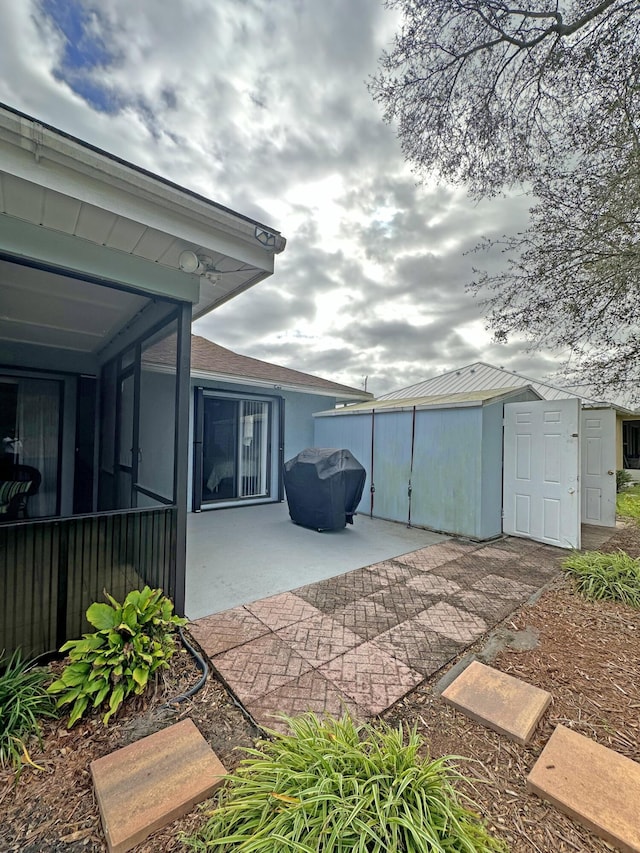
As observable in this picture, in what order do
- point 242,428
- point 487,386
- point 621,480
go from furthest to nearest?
1. point 487,386
2. point 621,480
3. point 242,428

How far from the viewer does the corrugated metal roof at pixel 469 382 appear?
1288 centimetres

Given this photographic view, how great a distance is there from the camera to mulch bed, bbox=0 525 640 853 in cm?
136

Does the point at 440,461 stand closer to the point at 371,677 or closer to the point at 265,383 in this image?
the point at 265,383

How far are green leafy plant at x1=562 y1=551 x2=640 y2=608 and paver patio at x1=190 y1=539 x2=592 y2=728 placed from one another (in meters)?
0.31

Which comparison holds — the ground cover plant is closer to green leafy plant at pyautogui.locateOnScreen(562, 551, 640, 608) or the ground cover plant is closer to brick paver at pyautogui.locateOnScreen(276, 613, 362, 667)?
green leafy plant at pyautogui.locateOnScreen(562, 551, 640, 608)

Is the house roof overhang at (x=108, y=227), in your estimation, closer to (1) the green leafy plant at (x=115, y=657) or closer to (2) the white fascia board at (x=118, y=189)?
(2) the white fascia board at (x=118, y=189)

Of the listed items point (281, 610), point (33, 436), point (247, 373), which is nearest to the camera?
point (281, 610)

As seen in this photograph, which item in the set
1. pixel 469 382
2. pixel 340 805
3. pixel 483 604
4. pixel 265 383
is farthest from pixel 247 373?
pixel 469 382

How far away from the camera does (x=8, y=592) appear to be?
2188 millimetres

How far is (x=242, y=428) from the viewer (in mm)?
7477

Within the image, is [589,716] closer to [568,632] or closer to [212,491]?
[568,632]

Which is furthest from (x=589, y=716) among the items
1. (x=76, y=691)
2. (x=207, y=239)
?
(x=207, y=239)

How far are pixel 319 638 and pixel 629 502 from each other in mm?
9950

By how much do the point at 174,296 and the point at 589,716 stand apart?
145 inches
